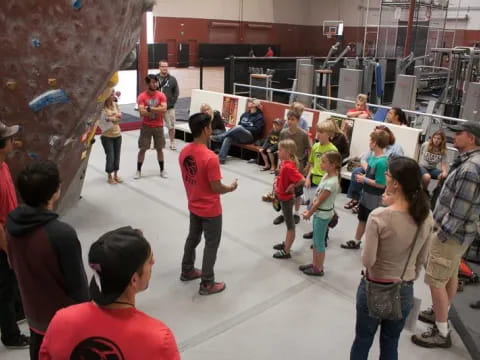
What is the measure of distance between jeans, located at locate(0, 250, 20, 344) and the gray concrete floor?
12cm

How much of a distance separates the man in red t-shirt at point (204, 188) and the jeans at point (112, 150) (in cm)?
282

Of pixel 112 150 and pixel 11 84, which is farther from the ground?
pixel 11 84

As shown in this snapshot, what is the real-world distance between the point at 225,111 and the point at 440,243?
19.2ft

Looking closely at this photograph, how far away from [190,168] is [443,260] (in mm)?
1876

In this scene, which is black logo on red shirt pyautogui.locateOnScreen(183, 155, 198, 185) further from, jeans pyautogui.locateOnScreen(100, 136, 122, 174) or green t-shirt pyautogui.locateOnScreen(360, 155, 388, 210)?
jeans pyautogui.locateOnScreen(100, 136, 122, 174)

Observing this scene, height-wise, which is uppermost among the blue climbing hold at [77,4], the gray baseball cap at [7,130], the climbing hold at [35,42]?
the blue climbing hold at [77,4]

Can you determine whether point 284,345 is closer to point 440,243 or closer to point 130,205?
point 440,243

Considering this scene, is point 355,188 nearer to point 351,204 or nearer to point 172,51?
point 351,204

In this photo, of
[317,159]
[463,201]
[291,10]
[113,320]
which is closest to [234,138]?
[317,159]

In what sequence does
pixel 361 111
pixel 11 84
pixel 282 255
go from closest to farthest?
pixel 11 84 < pixel 282 255 < pixel 361 111

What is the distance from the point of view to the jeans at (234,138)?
25.1ft

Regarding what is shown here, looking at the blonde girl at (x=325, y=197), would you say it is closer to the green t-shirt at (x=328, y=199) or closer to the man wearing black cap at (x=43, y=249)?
the green t-shirt at (x=328, y=199)

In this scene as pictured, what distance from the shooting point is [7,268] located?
2.81 m

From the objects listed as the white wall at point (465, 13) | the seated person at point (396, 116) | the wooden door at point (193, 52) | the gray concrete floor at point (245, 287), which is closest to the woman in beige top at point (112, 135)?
the gray concrete floor at point (245, 287)
